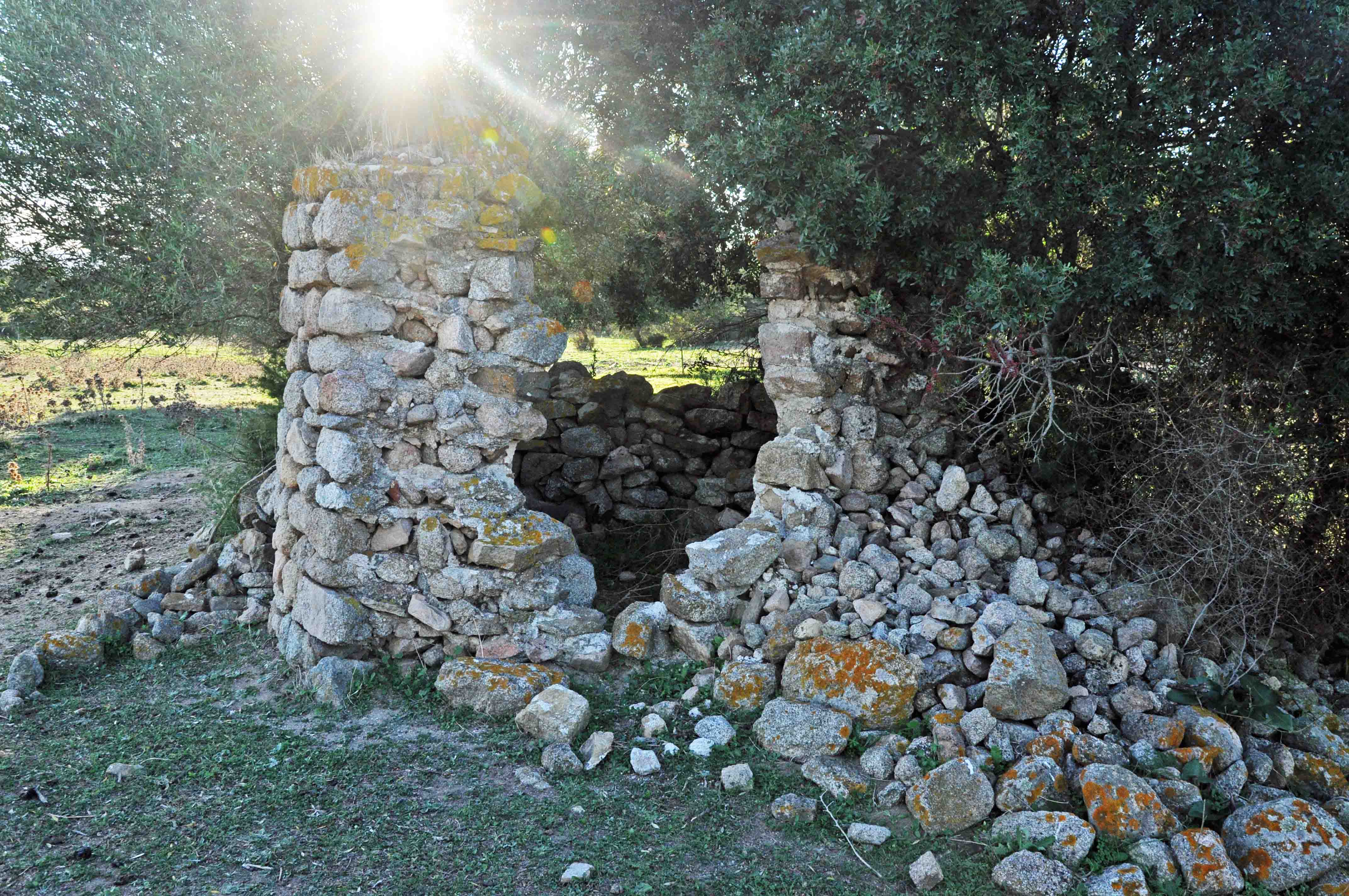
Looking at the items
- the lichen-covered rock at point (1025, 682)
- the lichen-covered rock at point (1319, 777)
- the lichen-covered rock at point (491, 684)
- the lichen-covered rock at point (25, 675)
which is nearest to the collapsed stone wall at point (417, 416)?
the lichen-covered rock at point (491, 684)

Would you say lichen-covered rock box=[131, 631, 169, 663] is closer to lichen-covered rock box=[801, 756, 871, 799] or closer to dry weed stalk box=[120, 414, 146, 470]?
lichen-covered rock box=[801, 756, 871, 799]

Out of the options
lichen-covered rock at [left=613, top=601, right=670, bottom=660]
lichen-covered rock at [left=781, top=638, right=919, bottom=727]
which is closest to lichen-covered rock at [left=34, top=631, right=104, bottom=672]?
lichen-covered rock at [left=613, top=601, right=670, bottom=660]

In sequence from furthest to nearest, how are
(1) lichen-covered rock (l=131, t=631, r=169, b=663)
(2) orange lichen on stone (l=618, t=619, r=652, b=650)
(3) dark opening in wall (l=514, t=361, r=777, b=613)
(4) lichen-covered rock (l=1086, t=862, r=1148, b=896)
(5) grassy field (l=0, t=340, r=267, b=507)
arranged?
(5) grassy field (l=0, t=340, r=267, b=507) → (3) dark opening in wall (l=514, t=361, r=777, b=613) → (1) lichen-covered rock (l=131, t=631, r=169, b=663) → (2) orange lichen on stone (l=618, t=619, r=652, b=650) → (4) lichen-covered rock (l=1086, t=862, r=1148, b=896)

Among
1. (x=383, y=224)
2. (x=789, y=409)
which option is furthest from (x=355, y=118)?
(x=789, y=409)

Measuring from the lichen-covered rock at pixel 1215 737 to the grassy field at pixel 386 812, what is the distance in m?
1.30

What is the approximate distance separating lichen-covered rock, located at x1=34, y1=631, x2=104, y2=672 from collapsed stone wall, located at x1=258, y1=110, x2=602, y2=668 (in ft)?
3.80

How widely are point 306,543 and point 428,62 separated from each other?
3316 millimetres

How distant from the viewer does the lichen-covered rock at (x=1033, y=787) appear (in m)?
3.78

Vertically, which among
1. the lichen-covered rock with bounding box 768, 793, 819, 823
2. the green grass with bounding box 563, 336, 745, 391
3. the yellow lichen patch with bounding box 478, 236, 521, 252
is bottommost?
the lichen-covered rock with bounding box 768, 793, 819, 823

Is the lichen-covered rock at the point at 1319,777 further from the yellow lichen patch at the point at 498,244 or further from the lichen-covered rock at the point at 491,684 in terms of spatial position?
the yellow lichen patch at the point at 498,244

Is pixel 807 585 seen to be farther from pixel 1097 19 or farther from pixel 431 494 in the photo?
pixel 1097 19

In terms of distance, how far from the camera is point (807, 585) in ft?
17.5

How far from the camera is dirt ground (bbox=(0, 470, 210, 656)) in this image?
656 cm

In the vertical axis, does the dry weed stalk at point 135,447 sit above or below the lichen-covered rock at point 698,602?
above
